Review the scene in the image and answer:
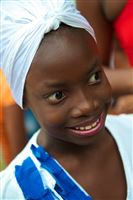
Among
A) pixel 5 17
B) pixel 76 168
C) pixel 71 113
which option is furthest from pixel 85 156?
pixel 5 17

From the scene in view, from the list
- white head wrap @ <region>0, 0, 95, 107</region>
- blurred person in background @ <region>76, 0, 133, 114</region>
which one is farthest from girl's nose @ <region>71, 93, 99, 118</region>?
blurred person in background @ <region>76, 0, 133, 114</region>

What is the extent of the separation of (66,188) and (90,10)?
0.86 metres

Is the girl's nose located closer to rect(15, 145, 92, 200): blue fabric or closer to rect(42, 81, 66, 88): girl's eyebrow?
rect(42, 81, 66, 88): girl's eyebrow

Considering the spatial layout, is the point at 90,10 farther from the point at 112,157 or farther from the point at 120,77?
the point at 112,157

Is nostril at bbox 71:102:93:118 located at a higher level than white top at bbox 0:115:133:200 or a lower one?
higher

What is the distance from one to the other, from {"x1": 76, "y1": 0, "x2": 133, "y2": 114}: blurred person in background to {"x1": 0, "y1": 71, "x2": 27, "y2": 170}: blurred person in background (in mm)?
396

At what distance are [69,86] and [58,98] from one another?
4cm

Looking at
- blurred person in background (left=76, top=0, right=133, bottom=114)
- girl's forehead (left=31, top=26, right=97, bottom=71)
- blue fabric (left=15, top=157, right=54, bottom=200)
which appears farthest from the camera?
blurred person in background (left=76, top=0, right=133, bottom=114)

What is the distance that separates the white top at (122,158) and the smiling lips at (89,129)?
16 cm

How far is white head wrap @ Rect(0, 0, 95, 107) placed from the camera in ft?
3.68

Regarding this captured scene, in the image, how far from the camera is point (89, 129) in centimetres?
118

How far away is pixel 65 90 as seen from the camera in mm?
1132

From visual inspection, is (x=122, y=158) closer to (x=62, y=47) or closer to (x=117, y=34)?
(x=62, y=47)

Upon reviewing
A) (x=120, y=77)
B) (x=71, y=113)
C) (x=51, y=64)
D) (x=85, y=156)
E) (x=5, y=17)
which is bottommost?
(x=120, y=77)
